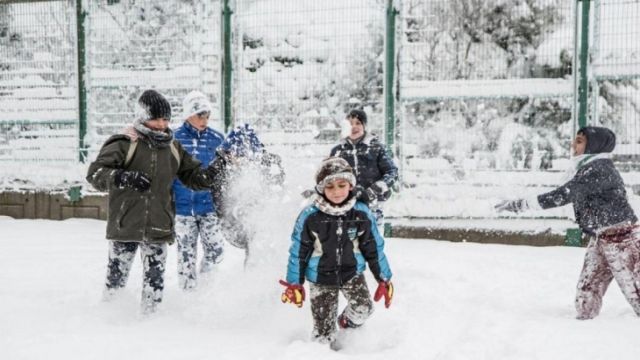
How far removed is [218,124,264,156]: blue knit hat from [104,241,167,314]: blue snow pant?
Result: 0.96 meters

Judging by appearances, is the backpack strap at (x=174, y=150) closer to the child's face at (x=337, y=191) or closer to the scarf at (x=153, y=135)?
the scarf at (x=153, y=135)

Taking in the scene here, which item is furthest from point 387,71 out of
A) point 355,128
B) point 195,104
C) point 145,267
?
point 145,267

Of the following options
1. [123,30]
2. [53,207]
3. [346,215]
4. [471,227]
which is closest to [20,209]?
[53,207]

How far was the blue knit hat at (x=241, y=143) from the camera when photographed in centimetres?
514

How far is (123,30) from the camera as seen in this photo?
973 cm

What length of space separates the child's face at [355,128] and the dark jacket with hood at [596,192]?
6.75 ft

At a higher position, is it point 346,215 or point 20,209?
point 346,215

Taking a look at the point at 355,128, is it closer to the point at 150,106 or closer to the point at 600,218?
the point at 150,106

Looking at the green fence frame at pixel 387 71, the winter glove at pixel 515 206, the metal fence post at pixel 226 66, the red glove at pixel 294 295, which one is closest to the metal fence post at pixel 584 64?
the green fence frame at pixel 387 71

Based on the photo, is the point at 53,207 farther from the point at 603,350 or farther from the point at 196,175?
the point at 603,350

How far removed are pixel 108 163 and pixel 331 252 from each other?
166 centimetres

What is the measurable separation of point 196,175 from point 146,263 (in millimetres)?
754

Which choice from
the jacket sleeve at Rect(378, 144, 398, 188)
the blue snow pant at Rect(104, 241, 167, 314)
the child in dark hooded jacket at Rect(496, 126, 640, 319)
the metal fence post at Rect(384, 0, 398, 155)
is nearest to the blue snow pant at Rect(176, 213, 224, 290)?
the blue snow pant at Rect(104, 241, 167, 314)

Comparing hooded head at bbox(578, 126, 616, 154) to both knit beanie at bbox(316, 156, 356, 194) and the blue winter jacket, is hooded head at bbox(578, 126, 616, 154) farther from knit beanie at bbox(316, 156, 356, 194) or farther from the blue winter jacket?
the blue winter jacket
